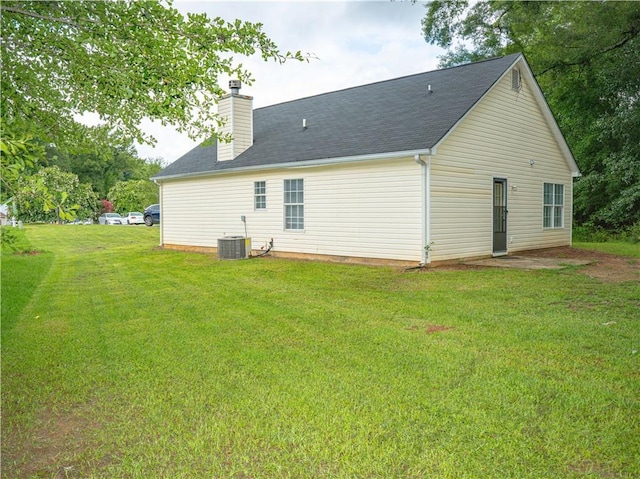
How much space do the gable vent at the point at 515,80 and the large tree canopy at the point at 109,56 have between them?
384 inches

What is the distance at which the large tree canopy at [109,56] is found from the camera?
13.0ft

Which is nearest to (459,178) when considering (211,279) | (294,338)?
(211,279)

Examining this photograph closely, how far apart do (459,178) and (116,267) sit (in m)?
8.33

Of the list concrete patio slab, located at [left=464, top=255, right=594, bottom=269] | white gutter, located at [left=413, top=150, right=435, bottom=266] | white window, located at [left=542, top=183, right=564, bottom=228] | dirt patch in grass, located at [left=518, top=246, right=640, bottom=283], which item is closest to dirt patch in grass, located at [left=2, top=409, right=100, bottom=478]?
white gutter, located at [left=413, top=150, right=435, bottom=266]

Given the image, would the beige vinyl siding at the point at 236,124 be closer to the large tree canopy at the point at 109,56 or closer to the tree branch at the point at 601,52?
the large tree canopy at the point at 109,56

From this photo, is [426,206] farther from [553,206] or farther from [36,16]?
[36,16]

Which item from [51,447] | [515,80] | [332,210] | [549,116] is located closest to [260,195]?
[332,210]

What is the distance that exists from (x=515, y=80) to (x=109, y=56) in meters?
11.4

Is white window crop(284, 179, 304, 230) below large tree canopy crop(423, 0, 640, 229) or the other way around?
below

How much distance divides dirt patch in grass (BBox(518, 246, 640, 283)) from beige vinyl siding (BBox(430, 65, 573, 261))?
1.78 ft

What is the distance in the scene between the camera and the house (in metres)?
10.8

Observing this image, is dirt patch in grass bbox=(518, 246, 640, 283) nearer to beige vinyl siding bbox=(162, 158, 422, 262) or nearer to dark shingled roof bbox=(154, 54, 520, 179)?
beige vinyl siding bbox=(162, 158, 422, 262)

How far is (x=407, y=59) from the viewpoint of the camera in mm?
23141

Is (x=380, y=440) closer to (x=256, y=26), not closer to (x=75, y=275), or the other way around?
(x=256, y=26)
